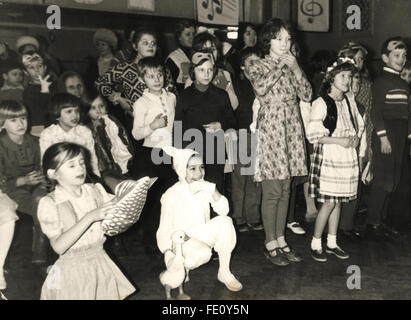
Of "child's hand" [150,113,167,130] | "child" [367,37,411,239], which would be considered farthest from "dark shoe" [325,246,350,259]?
"child's hand" [150,113,167,130]

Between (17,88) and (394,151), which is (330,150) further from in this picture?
(17,88)

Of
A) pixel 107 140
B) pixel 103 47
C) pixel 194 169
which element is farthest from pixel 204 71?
pixel 103 47

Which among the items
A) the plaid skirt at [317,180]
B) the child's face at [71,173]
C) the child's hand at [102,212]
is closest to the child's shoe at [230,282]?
the plaid skirt at [317,180]

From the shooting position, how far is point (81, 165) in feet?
7.78

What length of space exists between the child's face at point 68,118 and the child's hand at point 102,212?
0.92 meters

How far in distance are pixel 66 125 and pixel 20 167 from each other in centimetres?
42

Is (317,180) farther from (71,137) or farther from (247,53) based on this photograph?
(71,137)

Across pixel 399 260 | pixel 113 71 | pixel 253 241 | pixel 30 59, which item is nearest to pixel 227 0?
pixel 113 71

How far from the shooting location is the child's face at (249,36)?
4.33 meters

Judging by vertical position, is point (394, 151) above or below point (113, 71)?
below

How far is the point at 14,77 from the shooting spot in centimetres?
374

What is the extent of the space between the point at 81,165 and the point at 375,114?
2.29m

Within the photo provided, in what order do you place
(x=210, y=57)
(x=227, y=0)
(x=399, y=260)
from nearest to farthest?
(x=210, y=57) → (x=399, y=260) → (x=227, y=0)

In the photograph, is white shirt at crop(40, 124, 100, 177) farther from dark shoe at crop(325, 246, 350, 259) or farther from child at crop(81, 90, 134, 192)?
dark shoe at crop(325, 246, 350, 259)
